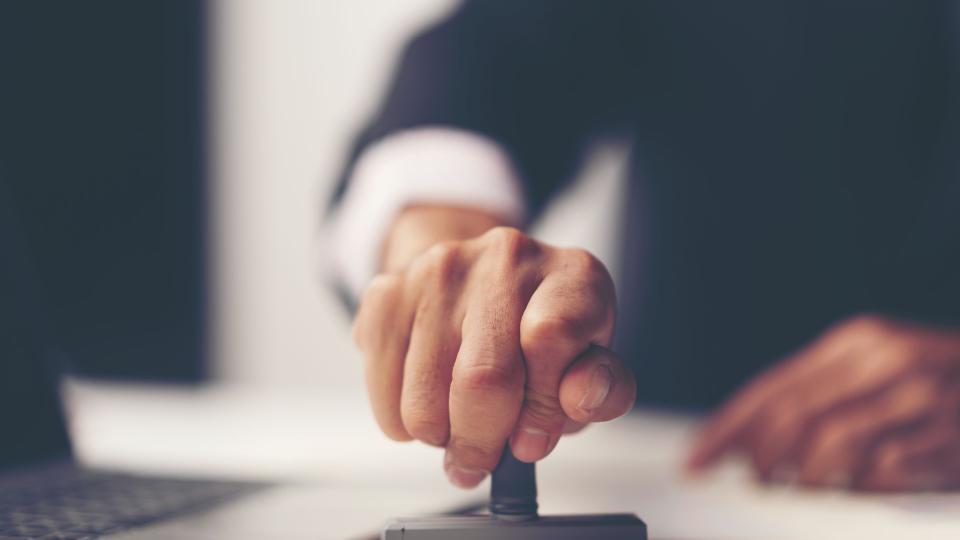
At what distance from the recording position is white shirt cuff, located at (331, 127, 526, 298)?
61cm

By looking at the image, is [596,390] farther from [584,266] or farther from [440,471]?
[440,471]

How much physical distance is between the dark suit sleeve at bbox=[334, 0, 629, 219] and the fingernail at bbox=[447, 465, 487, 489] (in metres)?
0.43

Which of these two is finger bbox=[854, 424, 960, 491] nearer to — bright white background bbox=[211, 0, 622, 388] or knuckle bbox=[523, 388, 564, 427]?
knuckle bbox=[523, 388, 564, 427]

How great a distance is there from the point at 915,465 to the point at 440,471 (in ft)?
1.08

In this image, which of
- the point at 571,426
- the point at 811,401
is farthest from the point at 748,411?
the point at 571,426

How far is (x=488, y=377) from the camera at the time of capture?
25cm

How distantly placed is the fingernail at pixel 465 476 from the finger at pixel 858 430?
0.33 metres

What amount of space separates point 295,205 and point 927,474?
1.59 m

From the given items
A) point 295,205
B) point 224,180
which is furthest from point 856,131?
point 224,180

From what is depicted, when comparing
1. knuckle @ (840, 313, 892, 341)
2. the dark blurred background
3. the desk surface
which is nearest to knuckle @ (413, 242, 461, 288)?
the desk surface

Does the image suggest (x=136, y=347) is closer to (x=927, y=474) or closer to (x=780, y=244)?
(x=780, y=244)

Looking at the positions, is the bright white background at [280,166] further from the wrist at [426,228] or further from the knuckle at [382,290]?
the knuckle at [382,290]

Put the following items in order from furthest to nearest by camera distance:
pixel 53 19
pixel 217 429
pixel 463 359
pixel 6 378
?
pixel 53 19 < pixel 217 429 < pixel 6 378 < pixel 463 359

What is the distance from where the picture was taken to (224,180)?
6.25 ft
